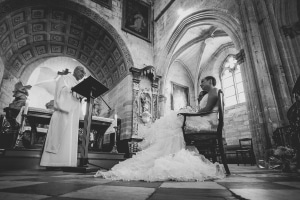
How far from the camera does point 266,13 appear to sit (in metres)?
5.12

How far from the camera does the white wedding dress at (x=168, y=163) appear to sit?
1.70 m

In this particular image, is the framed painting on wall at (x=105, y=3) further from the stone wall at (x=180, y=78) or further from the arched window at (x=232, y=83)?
the arched window at (x=232, y=83)

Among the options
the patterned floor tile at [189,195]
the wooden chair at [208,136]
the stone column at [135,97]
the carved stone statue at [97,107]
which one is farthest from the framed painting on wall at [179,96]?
the patterned floor tile at [189,195]

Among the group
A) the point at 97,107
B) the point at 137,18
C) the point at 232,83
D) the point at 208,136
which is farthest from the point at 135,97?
the point at 232,83

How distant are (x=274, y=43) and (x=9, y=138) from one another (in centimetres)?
794

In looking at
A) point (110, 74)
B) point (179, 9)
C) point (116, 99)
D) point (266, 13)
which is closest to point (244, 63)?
point (266, 13)

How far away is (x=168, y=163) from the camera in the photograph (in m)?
1.88

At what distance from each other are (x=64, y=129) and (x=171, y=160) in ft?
7.57

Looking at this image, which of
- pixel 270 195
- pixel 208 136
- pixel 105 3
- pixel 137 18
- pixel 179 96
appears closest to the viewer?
pixel 270 195

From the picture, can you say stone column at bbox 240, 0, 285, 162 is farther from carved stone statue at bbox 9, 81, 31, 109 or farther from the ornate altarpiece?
carved stone statue at bbox 9, 81, 31, 109

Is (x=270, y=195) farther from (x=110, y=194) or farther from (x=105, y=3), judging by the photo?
(x=105, y=3)

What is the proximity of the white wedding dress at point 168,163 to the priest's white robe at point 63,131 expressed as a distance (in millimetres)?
1426

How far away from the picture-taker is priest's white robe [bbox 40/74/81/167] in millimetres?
3223

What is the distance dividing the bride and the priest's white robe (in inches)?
55.9
